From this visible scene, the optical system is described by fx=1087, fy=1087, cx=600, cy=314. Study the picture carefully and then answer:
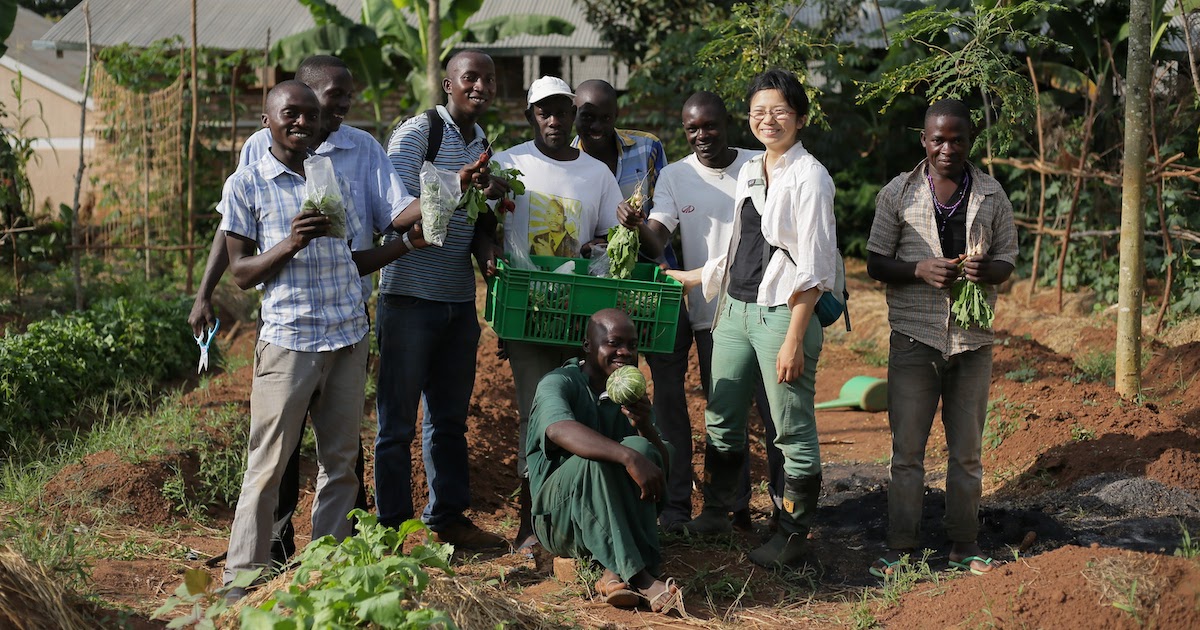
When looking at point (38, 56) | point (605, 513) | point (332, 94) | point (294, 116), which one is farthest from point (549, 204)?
point (38, 56)

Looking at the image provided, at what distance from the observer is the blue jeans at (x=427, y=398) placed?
16.0ft

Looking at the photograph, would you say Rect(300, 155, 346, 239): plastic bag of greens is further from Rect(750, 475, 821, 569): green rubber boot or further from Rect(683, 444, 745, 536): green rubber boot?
Rect(750, 475, 821, 569): green rubber boot

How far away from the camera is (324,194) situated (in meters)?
3.97

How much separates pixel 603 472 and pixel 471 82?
1839 mm

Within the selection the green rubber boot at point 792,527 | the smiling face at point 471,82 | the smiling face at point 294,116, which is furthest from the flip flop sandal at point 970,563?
the smiling face at point 294,116

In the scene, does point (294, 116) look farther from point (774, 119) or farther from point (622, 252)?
point (774, 119)

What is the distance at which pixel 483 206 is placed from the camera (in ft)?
15.1

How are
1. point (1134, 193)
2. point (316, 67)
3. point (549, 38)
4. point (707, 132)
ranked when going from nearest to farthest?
point (316, 67) → point (707, 132) → point (1134, 193) → point (549, 38)

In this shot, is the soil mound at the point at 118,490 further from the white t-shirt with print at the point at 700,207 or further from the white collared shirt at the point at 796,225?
the white collared shirt at the point at 796,225

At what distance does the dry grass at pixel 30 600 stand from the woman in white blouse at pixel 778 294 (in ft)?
8.86

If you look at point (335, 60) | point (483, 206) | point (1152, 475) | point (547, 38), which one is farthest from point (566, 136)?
point (547, 38)

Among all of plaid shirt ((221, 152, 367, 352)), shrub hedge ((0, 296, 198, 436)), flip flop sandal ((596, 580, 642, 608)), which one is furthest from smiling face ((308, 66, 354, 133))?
shrub hedge ((0, 296, 198, 436))

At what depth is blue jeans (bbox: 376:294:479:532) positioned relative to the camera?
487 cm

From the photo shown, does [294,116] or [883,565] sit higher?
[294,116]
